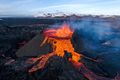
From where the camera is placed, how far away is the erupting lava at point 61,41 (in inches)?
753

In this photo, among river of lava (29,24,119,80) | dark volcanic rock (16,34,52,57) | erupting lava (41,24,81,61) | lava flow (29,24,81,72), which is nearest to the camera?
river of lava (29,24,119,80)

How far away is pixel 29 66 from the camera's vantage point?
1814 cm

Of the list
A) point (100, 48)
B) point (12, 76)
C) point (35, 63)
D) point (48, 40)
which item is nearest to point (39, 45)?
point (48, 40)

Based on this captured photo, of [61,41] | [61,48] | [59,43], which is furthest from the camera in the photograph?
[61,41]

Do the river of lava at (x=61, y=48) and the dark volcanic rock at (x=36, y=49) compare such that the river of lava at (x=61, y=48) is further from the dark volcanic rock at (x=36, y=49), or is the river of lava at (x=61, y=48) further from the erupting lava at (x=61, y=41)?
the dark volcanic rock at (x=36, y=49)

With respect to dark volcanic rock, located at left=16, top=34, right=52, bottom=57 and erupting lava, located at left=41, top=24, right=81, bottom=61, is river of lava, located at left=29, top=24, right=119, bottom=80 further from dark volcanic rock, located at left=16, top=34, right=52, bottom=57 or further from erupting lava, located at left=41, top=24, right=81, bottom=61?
dark volcanic rock, located at left=16, top=34, right=52, bottom=57

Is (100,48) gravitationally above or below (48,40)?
below

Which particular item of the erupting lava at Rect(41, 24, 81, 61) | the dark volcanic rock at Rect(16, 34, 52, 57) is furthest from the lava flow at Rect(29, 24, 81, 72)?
the dark volcanic rock at Rect(16, 34, 52, 57)

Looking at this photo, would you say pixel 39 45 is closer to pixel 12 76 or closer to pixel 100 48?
pixel 12 76

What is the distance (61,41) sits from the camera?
20.1 m

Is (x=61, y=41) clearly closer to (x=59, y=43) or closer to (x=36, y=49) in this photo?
(x=59, y=43)

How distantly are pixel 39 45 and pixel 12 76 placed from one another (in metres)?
4.00

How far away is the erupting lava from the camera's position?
62.7 feet

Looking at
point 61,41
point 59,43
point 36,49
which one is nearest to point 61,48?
point 59,43
